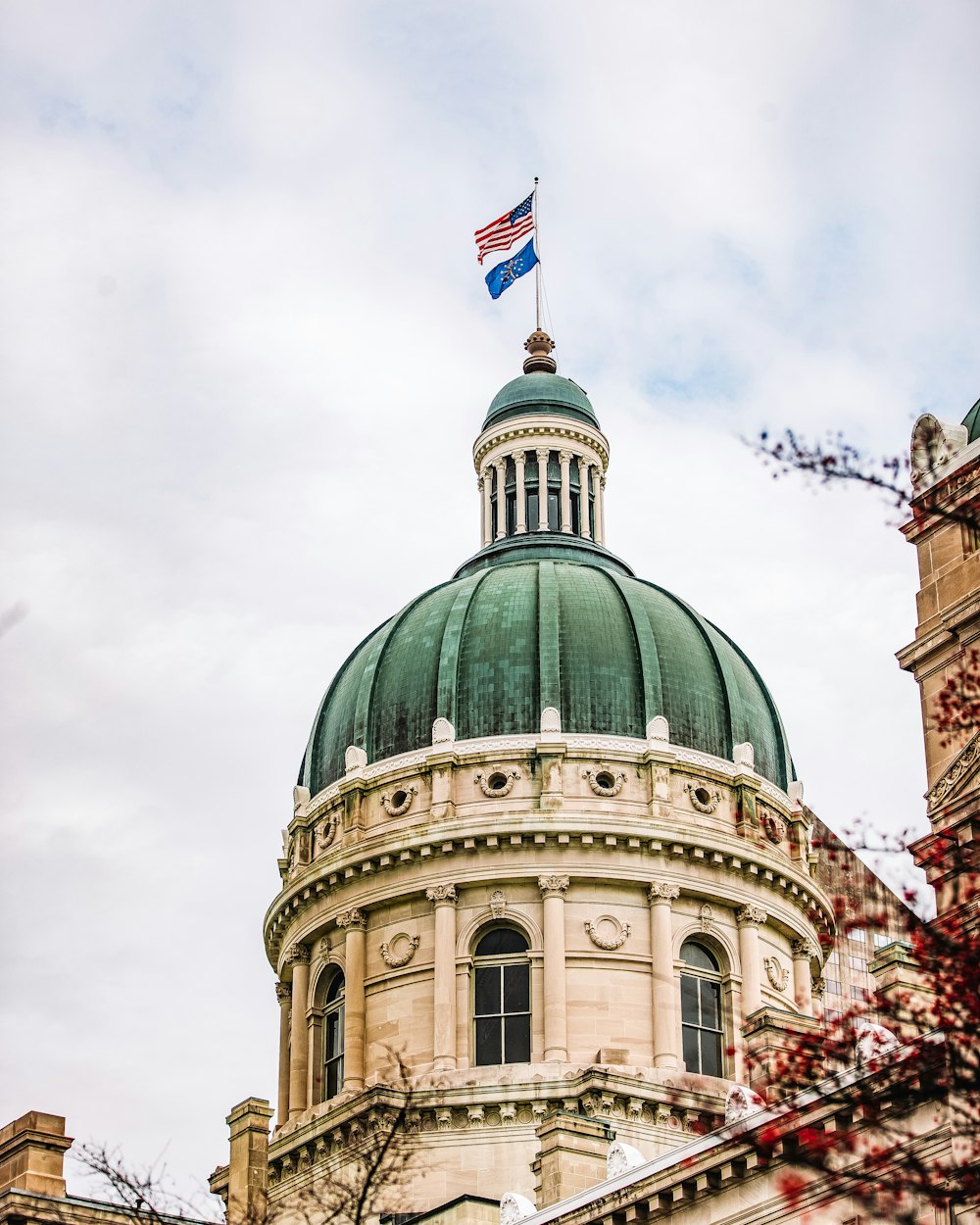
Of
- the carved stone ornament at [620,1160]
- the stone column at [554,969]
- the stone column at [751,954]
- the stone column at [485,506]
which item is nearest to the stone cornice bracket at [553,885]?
the stone column at [554,969]

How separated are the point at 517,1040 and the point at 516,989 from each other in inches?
55.8

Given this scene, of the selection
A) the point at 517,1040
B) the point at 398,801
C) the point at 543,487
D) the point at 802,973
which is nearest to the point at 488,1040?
the point at 517,1040

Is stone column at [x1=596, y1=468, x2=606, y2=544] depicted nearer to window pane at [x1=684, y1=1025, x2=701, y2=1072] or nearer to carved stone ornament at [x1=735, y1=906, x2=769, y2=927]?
carved stone ornament at [x1=735, y1=906, x2=769, y2=927]

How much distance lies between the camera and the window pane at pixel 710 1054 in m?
64.4

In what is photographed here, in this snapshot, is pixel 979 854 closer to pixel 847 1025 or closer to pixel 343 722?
pixel 847 1025

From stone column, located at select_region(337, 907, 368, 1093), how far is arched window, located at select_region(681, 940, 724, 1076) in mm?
8771

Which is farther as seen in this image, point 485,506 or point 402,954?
point 485,506

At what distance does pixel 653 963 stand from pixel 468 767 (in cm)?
773

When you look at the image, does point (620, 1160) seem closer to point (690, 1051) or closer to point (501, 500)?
point (690, 1051)

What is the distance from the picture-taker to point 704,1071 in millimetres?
64438

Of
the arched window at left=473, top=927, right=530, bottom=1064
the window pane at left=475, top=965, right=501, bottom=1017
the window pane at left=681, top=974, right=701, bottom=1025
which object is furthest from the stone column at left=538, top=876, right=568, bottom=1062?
the window pane at left=681, top=974, right=701, bottom=1025

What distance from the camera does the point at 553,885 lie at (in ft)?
211

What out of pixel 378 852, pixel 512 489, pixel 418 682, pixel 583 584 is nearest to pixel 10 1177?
pixel 378 852

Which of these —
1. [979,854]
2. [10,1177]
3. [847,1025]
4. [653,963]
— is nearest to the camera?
[847,1025]
